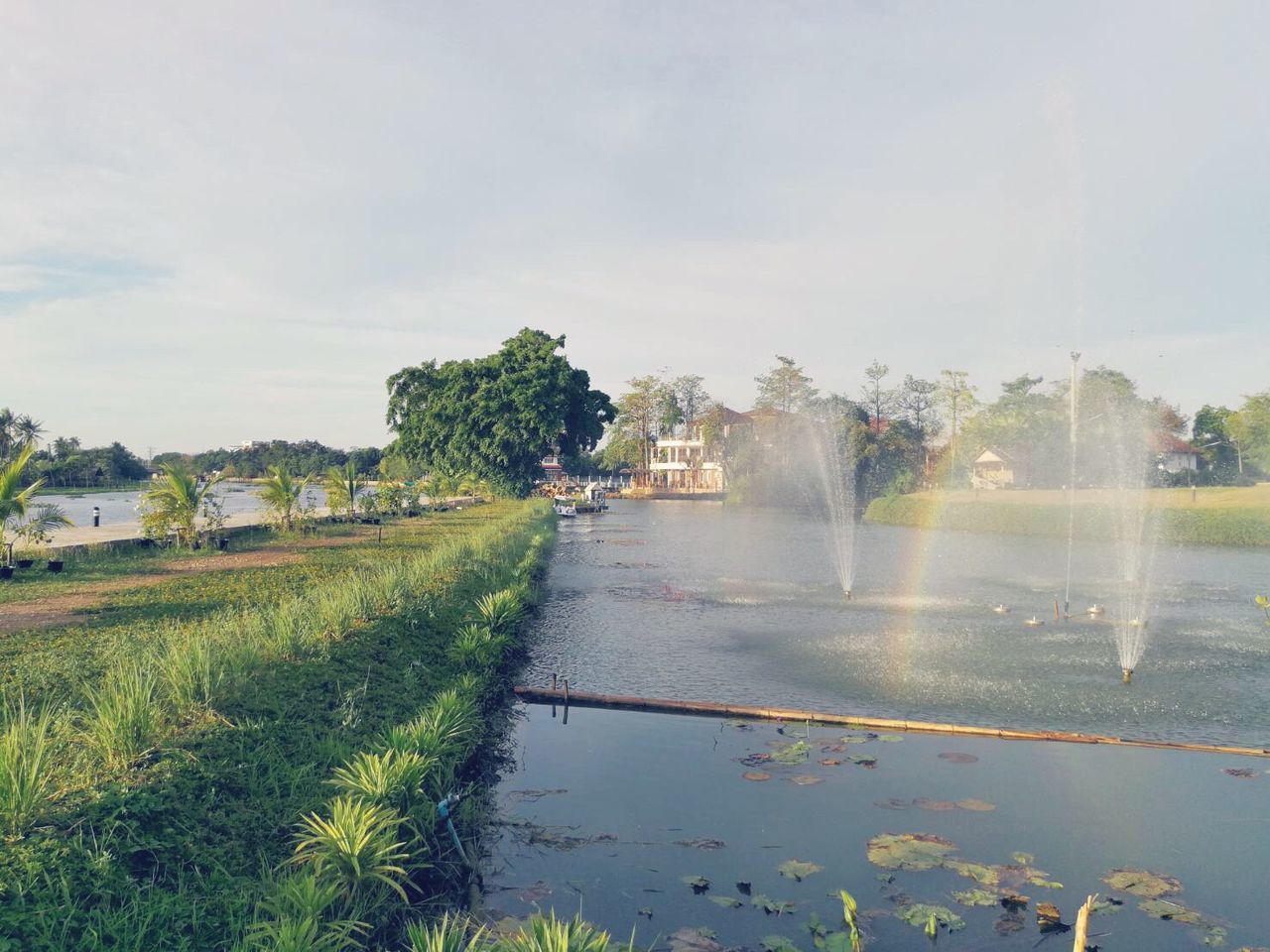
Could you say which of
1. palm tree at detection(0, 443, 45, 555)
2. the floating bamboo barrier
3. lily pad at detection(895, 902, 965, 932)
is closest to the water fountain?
the floating bamboo barrier

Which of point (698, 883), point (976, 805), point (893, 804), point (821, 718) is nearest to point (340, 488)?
point (821, 718)

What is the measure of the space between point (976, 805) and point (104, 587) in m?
18.1

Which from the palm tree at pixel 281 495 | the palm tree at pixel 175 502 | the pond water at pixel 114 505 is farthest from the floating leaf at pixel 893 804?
the palm tree at pixel 281 495

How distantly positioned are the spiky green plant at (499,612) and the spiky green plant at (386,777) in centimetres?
816

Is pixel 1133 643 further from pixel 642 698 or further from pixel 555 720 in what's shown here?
pixel 555 720

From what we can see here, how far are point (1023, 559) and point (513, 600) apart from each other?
28.1m

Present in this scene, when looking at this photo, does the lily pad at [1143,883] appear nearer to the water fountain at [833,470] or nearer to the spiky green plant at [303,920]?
the spiky green plant at [303,920]

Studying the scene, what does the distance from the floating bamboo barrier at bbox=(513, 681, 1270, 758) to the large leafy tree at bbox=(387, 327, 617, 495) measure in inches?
1978

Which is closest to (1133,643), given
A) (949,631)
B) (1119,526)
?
(949,631)

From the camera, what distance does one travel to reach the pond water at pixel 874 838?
738cm

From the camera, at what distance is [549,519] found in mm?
53344

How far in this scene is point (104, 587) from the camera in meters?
18.3

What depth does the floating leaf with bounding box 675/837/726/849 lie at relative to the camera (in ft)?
29.2

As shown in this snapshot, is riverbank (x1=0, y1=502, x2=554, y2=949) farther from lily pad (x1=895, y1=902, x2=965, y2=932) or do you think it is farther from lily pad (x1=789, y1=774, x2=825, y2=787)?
lily pad (x1=895, y1=902, x2=965, y2=932)
